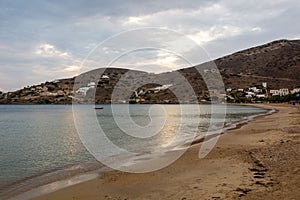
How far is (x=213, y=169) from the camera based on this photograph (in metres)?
12.8

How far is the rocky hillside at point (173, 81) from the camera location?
513ft

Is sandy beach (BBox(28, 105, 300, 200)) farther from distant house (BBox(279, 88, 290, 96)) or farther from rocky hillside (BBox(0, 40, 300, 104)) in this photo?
rocky hillside (BBox(0, 40, 300, 104))

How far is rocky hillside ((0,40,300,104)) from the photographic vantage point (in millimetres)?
156500

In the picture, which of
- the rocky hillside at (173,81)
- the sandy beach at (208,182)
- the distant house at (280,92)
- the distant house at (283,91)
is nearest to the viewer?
the sandy beach at (208,182)

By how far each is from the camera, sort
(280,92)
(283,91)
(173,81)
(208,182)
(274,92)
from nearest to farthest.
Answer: (208,182) → (283,91) → (280,92) → (274,92) → (173,81)

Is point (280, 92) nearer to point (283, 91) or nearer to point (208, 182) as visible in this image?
point (283, 91)

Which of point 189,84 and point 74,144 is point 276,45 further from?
point 74,144

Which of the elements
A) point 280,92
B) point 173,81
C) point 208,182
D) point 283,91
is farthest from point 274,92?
point 208,182

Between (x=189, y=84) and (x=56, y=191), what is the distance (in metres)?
168

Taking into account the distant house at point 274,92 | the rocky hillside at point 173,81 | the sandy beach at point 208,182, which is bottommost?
the sandy beach at point 208,182

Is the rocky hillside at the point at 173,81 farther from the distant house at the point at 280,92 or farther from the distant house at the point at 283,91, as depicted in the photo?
the distant house at the point at 283,91

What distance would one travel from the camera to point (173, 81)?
17750 centimetres

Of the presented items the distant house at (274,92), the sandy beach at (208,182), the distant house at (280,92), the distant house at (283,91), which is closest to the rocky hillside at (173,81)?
the distant house at (274,92)

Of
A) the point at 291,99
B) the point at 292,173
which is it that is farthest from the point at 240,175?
the point at 291,99
